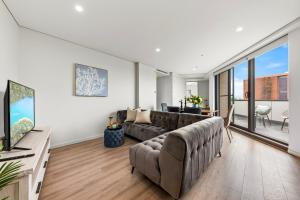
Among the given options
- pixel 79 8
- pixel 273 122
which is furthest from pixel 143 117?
pixel 273 122

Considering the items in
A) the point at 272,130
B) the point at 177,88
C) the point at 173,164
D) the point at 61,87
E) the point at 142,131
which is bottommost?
the point at 272,130

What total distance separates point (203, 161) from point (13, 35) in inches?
145

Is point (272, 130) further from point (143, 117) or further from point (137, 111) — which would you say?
point (137, 111)

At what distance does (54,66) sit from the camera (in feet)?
9.02

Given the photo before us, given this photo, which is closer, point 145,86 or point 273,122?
point 273,122

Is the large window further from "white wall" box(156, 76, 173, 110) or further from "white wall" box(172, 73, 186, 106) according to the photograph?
"white wall" box(156, 76, 173, 110)

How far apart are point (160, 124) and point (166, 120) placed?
8.7 inches

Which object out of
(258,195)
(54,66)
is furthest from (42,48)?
(258,195)

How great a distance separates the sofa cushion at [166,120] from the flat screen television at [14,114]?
2.52 meters

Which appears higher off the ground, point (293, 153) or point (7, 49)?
point (7, 49)

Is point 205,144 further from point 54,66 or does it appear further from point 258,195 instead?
point 54,66

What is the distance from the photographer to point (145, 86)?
502cm

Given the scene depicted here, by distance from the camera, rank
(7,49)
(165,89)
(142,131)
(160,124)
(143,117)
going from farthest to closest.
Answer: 1. (165,89)
2. (143,117)
3. (160,124)
4. (142,131)
5. (7,49)

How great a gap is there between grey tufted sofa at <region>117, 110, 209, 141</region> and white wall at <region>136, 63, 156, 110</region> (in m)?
1.46
